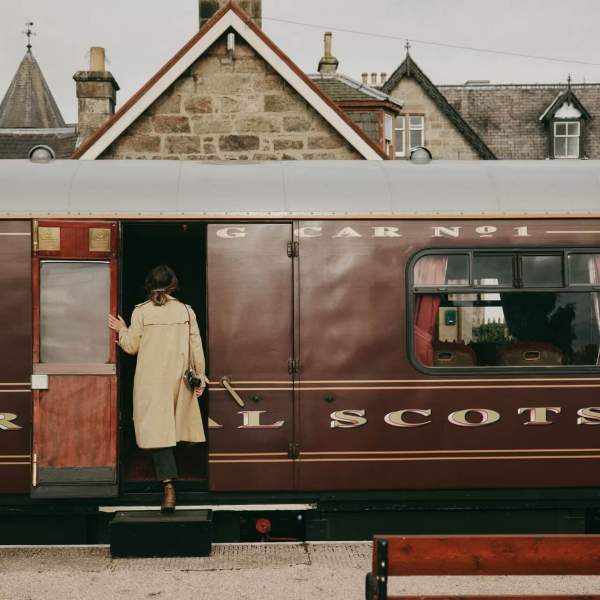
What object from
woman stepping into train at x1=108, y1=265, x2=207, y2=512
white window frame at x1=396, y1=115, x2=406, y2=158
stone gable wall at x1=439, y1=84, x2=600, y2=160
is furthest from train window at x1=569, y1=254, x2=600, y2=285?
stone gable wall at x1=439, y1=84, x2=600, y2=160

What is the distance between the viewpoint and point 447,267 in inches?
233

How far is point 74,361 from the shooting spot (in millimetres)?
5781

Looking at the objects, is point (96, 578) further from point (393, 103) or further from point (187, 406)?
point (393, 103)

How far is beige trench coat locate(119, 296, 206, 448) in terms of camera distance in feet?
18.7

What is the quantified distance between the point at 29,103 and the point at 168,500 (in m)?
34.3

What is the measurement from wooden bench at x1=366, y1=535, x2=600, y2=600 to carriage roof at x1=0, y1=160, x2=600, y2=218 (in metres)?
3.11

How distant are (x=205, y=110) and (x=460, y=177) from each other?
660 centimetres

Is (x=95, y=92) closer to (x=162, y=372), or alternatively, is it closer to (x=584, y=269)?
(x=162, y=372)

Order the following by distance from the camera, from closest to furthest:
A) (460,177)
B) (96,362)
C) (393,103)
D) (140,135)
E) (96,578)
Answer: (96,578) < (96,362) < (460,177) < (140,135) < (393,103)

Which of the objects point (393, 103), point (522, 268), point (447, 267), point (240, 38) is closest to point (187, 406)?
point (447, 267)

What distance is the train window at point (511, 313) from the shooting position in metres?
5.88

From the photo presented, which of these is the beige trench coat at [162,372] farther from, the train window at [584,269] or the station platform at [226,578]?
the train window at [584,269]

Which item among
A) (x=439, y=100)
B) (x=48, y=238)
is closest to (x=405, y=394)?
(x=48, y=238)

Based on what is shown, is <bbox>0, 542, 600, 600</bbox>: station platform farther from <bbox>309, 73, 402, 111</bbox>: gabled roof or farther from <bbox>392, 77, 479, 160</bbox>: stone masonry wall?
<bbox>392, 77, 479, 160</bbox>: stone masonry wall
